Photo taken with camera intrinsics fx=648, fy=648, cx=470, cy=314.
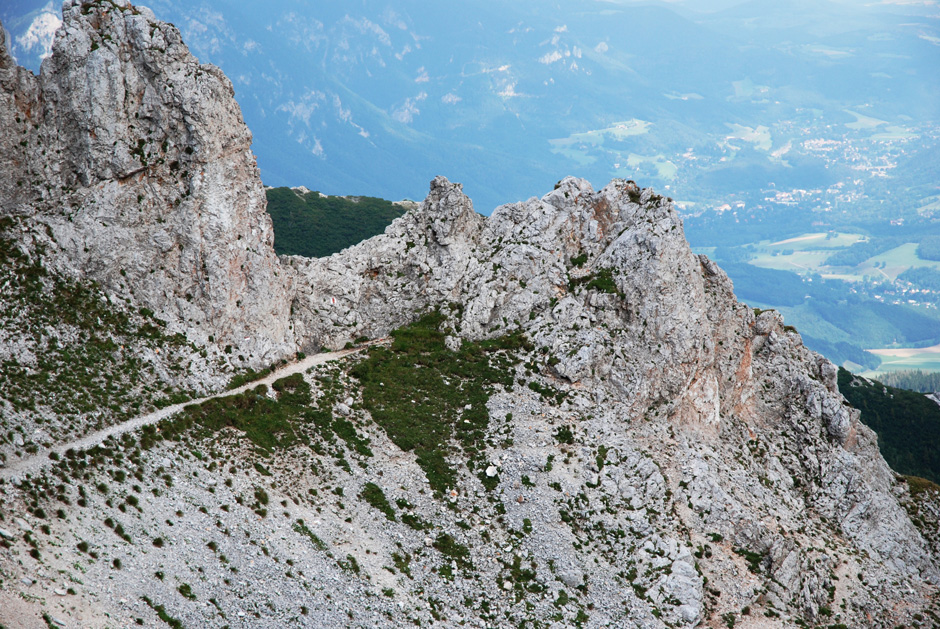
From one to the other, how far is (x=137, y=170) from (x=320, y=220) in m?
101

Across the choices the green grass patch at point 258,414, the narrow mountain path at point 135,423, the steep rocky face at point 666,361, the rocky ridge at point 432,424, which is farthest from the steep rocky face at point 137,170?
the steep rocky face at point 666,361

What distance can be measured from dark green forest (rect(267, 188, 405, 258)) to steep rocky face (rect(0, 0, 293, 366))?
76900 millimetres

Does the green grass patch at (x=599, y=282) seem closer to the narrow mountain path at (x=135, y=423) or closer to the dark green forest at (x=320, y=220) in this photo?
the narrow mountain path at (x=135, y=423)

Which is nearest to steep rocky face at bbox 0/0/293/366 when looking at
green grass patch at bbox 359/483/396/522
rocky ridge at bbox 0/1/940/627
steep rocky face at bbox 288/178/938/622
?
rocky ridge at bbox 0/1/940/627

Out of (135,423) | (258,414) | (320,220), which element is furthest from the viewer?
(320,220)

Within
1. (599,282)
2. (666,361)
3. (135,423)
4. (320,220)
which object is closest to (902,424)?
(666,361)

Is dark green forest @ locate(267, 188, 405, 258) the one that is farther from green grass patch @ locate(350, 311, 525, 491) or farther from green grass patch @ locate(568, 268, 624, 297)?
green grass patch @ locate(568, 268, 624, 297)

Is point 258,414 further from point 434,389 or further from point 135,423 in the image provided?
point 434,389

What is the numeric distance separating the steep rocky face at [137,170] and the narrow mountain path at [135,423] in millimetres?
2382

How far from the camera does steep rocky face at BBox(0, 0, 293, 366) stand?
180ft

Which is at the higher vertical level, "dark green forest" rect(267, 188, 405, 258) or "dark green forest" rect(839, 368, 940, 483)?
"dark green forest" rect(267, 188, 405, 258)

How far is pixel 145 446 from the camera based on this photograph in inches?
1802

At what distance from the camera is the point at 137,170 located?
57031mm

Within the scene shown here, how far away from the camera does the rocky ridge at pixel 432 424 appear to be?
43.2 metres
